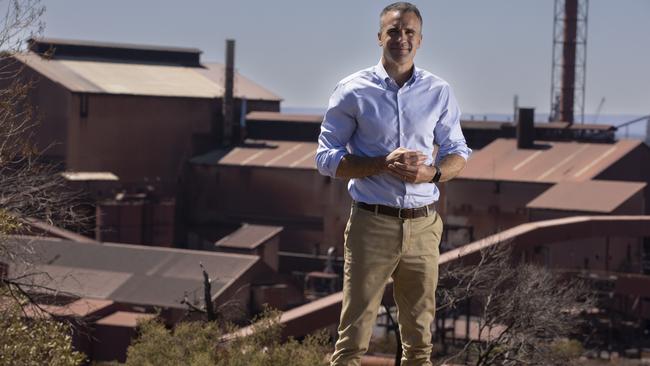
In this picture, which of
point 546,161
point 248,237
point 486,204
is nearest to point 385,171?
point 248,237

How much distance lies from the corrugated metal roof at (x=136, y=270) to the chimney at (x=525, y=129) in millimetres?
15128

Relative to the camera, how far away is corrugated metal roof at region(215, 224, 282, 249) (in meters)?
38.1

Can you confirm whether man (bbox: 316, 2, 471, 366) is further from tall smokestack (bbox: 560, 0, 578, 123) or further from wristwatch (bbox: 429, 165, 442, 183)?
tall smokestack (bbox: 560, 0, 578, 123)

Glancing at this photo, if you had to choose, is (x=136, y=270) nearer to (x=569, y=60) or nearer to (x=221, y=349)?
(x=221, y=349)

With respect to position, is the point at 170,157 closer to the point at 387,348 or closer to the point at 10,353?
the point at 387,348

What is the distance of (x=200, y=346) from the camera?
17312mm

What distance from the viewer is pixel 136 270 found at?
1359 inches

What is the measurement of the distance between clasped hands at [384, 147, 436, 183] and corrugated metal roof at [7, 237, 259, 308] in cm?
2543

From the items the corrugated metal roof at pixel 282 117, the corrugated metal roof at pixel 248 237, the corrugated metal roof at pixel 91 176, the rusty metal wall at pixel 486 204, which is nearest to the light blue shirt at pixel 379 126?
the corrugated metal roof at pixel 248 237

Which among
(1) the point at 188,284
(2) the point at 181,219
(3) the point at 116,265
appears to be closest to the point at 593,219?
(1) the point at 188,284

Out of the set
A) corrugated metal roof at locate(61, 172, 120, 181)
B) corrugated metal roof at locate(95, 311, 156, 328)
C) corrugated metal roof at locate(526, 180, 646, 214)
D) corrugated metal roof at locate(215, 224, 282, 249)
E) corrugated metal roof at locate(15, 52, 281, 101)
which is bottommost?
corrugated metal roof at locate(95, 311, 156, 328)

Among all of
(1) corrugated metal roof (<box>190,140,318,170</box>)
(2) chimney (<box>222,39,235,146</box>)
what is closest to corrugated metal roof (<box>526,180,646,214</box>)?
(1) corrugated metal roof (<box>190,140,318,170</box>)

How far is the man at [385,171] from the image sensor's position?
5.29 meters

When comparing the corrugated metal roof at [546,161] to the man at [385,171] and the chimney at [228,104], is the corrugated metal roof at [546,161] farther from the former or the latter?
the man at [385,171]
